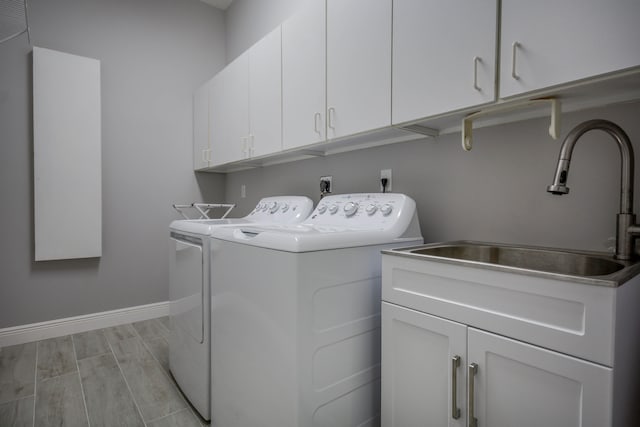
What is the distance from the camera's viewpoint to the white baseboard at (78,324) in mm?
2406

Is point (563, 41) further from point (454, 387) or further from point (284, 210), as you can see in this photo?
point (284, 210)

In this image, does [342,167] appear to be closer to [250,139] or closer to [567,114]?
[250,139]

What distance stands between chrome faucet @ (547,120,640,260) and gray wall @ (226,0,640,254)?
0.46 feet

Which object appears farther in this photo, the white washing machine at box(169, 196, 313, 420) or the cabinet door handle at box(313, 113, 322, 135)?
the cabinet door handle at box(313, 113, 322, 135)

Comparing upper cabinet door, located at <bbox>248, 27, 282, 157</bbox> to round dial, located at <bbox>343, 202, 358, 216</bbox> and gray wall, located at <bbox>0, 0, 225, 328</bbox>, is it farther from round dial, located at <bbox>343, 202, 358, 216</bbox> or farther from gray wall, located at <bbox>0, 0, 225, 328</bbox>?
gray wall, located at <bbox>0, 0, 225, 328</bbox>

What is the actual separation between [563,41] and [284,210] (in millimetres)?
1562

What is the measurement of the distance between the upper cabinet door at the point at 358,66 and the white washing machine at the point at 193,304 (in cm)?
67

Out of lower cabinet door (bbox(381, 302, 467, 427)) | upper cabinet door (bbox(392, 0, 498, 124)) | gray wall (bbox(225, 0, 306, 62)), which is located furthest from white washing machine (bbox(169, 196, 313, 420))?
gray wall (bbox(225, 0, 306, 62))

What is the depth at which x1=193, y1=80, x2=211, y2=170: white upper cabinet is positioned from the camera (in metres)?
2.91

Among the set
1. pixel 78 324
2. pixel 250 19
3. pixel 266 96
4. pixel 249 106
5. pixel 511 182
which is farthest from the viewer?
pixel 250 19

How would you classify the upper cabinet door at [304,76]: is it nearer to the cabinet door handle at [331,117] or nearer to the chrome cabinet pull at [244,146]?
the cabinet door handle at [331,117]

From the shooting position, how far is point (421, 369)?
1.06 m

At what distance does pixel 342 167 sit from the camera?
2070 millimetres

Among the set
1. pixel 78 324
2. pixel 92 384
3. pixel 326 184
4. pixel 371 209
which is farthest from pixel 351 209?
pixel 78 324
